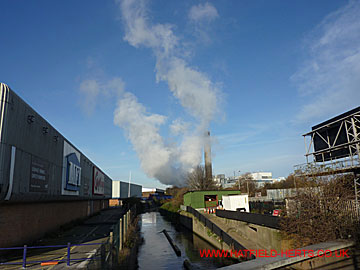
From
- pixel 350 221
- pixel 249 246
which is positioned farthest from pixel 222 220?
pixel 350 221

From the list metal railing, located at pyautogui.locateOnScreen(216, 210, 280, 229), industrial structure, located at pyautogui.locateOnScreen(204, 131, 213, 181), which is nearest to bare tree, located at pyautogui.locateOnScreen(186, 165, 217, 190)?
industrial structure, located at pyautogui.locateOnScreen(204, 131, 213, 181)

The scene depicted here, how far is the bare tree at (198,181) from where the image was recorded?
71.9 m

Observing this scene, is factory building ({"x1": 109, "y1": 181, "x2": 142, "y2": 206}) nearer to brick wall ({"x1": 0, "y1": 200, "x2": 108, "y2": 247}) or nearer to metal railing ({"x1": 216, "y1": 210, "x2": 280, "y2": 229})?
brick wall ({"x1": 0, "y1": 200, "x2": 108, "y2": 247})

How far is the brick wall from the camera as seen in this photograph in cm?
A: 1449

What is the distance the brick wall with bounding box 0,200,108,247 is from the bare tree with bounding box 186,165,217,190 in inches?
1950

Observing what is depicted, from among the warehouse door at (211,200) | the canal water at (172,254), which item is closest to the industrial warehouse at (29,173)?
the canal water at (172,254)

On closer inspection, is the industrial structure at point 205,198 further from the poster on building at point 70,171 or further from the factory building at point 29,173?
the factory building at point 29,173

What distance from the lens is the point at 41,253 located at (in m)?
15.4

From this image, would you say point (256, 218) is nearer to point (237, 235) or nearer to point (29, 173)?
point (237, 235)

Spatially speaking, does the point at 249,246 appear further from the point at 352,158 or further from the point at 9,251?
the point at 9,251

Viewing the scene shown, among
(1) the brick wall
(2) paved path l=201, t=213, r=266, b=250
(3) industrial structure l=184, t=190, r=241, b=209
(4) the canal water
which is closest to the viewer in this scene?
(1) the brick wall

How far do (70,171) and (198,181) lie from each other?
5295 cm

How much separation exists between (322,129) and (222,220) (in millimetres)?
14781

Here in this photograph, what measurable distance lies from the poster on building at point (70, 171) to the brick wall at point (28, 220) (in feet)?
5.15
